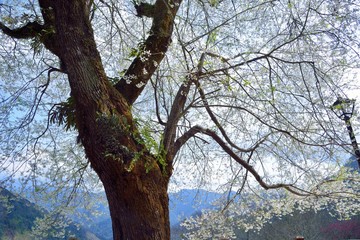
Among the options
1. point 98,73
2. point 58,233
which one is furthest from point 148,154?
point 58,233

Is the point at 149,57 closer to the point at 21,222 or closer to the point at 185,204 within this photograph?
the point at 185,204

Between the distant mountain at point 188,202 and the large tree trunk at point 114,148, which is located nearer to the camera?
the large tree trunk at point 114,148

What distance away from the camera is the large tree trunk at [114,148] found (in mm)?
1824

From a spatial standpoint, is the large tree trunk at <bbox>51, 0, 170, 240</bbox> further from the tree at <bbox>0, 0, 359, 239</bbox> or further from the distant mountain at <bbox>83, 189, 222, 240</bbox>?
the distant mountain at <bbox>83, 189, 222, 240</bbox>

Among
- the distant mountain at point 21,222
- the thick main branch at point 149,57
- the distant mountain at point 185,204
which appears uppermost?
the thick main branch at point 149,57

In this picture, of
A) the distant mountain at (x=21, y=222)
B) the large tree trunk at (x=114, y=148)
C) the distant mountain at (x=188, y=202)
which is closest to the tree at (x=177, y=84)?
the large tree trunk at (x=114, y=148)

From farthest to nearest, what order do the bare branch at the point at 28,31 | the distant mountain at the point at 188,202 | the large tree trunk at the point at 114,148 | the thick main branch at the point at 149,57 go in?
the distant mountain at the point at 188,202
the bare branch at the point at 28,31
the thick main branch at the point at 149,57
the large tree trunk at the point at 114,148

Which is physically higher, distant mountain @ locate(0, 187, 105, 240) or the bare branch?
the bare branch

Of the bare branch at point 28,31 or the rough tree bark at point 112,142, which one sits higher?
the bare branch at point 28,31

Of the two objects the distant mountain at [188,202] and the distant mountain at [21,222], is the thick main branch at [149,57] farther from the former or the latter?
the distant mountain at [21,222]

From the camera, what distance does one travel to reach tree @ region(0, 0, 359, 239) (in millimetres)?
1883

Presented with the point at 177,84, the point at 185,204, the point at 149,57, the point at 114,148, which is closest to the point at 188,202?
the point at 185,204

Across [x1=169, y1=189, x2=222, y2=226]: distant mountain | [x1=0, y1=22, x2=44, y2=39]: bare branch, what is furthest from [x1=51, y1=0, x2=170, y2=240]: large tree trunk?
[x1=169, y1=189, x2=222, y2=226]: distant mountain

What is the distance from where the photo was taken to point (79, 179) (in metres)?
3.25
